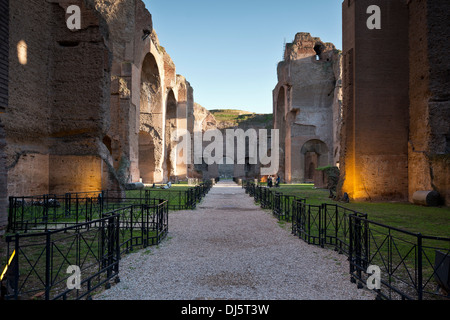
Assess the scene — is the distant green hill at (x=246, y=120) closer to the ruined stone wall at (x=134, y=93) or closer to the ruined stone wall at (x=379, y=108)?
the ruined stone wall at (x=134, y=93)

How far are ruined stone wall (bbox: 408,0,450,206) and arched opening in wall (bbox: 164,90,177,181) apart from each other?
23945mm

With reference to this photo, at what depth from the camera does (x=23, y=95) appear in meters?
11.5

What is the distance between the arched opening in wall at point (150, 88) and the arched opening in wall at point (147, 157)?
251cm

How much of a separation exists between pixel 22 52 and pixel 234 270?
11748 millimetres

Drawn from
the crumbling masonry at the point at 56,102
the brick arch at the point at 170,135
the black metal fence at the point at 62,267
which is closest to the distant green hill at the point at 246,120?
the brick arch at the point at 170,135

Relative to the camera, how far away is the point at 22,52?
38.1 ft

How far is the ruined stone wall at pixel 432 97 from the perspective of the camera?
12461 mm

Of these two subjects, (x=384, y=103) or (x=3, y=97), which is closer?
(x=3, y=97)

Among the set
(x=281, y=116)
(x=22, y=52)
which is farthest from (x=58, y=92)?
(x=281, y=116)

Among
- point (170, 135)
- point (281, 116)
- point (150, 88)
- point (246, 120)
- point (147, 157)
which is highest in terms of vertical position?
point (150, 88)

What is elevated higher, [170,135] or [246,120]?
[246,120]

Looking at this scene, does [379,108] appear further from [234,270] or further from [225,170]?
[225,170]

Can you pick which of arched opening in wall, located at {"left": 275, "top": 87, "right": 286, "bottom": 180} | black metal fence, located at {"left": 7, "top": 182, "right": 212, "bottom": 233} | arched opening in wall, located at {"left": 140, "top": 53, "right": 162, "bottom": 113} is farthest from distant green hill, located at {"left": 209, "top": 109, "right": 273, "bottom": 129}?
black metal fence, located at {"left": 7, "top": 182, "right": 212, "bottom": 233}
